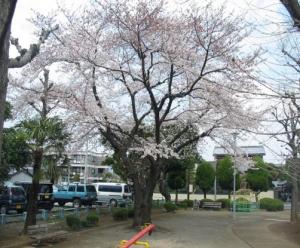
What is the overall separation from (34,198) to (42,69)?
19.1 ft

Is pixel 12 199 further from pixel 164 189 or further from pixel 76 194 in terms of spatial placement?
pixel 164 189

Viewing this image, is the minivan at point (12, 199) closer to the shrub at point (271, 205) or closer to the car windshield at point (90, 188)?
the car windshield at point (90, 188)

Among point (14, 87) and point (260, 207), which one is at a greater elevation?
point (14, 87)

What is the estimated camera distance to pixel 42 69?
22.9m

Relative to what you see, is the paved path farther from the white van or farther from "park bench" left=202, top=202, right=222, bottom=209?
the white van

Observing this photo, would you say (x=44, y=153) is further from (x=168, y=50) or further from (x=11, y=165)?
(x=168, y=50)

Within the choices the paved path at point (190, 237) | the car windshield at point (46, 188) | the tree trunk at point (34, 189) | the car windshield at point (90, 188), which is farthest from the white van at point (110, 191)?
the tree trunk at point (34, 189)

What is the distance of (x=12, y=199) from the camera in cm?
2981

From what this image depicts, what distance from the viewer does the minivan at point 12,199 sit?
29297 mm

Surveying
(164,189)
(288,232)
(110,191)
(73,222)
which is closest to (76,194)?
(110,191)

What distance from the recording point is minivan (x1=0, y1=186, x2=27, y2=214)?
29.3m

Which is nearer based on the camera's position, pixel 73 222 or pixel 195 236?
pixel 195 236

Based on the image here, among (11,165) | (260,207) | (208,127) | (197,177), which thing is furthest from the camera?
(197,177)

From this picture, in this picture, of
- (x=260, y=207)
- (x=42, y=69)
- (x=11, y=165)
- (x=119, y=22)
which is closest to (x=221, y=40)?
(x=119, y=22)
